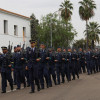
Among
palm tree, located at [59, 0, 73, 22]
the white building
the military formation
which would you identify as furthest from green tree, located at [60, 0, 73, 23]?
the military formation

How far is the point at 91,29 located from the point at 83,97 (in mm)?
67464

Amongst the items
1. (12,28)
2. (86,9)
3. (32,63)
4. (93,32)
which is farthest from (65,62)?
(93,32)

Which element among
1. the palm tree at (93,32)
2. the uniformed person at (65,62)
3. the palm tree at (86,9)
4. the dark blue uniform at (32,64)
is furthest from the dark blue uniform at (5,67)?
the palm tree at (93,32)

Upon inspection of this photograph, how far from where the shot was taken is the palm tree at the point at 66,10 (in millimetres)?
55281

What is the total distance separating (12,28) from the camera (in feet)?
136

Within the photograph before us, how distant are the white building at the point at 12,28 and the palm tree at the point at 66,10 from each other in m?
11.1

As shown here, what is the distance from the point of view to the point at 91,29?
251 ft

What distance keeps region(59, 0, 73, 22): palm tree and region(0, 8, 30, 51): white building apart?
11125 mm

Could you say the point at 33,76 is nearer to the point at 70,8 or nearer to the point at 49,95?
the point at 49,95

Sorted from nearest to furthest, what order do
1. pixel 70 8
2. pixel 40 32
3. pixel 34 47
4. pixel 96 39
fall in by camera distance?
pixel 34 47, pixel 40 32, pixel 70 8, pixel 96 39

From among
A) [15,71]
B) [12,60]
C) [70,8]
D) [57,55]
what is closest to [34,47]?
[12,60]

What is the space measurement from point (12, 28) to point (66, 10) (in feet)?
56.7

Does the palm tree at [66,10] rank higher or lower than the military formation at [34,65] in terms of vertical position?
higher

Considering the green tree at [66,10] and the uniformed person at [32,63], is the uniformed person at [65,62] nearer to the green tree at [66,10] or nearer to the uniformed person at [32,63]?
the uniformed person at [32,63]
